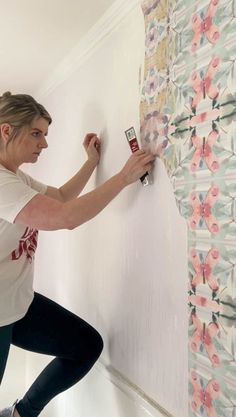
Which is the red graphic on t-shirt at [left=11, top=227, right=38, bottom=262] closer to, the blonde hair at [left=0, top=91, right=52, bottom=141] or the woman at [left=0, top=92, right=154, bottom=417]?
the woman at [left=0, top=92, right=154, bottom=417]

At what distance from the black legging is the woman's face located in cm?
51

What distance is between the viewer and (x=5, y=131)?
1.33 metres

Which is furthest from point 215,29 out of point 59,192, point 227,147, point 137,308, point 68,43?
point 68,43

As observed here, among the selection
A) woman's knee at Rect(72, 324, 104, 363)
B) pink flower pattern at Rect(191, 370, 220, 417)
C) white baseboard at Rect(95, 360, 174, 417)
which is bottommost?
white baseboard at Rect(95, 360, 174, 417)

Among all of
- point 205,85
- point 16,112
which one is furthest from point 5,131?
point 205,85

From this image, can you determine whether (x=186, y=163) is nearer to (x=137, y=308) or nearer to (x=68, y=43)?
(x=137, y=308)

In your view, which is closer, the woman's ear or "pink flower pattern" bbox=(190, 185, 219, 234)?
"pink flower pattern" bbox=(190, 185, 219, 234)

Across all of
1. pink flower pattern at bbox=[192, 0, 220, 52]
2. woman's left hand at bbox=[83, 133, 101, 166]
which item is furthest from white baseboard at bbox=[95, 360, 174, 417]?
pink flower pattern at bbox=[192, 0, 220, 52]

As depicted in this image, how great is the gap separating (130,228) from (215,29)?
670mm

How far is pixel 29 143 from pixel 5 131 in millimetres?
91

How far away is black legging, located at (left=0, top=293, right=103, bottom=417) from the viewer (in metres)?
1.43

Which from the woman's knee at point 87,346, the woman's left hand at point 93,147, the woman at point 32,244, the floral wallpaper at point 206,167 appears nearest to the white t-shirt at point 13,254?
the woman at point 32,244

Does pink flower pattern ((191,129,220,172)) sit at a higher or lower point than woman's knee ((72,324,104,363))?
higher

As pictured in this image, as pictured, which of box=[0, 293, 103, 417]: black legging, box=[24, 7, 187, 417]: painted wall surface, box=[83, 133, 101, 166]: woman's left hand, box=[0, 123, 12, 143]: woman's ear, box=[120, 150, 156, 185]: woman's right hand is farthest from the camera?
box=[83, 133, 101, 166]: woman's left hand
